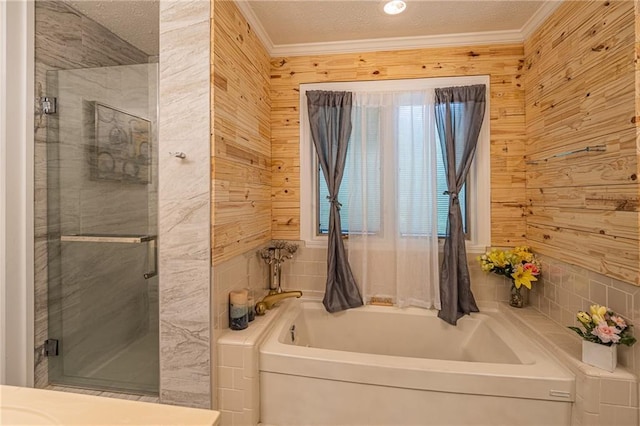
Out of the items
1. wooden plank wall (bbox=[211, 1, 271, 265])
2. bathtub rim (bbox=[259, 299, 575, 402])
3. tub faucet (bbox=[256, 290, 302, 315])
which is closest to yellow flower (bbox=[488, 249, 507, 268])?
bathtub rim (bbox=[259, 299, 575, 402])

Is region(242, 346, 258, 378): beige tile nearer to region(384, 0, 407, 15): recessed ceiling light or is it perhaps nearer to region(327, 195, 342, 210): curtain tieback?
region(327, 195, 342, 210): curtain tieback

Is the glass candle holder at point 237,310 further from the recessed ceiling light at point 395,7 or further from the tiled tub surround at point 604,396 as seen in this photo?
the recessed ceiling light at point 395,7

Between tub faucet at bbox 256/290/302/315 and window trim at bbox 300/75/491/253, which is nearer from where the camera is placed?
tub faucet at bbox 256/290/302/315

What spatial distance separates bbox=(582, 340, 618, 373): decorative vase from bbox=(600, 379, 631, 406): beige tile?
0.17 ft

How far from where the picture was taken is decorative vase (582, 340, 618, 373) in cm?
129

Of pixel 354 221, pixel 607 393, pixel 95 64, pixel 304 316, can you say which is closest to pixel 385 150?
pixel 354 221

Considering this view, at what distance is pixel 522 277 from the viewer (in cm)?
192

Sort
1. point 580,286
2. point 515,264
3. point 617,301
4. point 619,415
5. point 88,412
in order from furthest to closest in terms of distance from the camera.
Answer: point 515,264
point 580,286
point 617,301
point 619,415
point 88,412

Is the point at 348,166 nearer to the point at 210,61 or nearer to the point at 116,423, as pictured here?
the point at 210,61

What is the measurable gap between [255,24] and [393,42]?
0.96 meters

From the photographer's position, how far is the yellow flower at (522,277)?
1.90 m

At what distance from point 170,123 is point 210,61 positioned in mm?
363

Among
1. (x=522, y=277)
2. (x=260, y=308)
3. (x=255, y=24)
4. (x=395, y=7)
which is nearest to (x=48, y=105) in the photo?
(x=255, y=24)

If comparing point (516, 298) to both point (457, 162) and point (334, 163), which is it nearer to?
point (457, 162)
